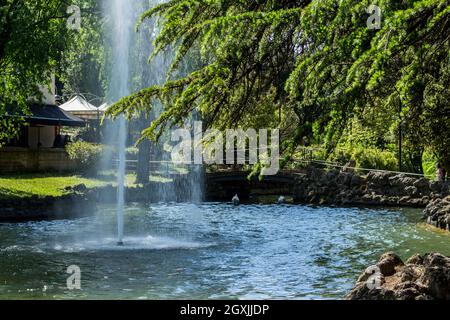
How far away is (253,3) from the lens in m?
8.57

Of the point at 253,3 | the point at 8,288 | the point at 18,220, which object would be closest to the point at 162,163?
the point at 18,220

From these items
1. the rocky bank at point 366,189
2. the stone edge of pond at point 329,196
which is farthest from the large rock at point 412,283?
the rocky bank at point 366,189

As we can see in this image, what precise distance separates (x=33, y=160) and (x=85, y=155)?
280cm

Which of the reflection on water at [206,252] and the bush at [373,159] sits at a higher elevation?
the bush at [373,159]

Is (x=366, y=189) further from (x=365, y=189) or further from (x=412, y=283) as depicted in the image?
(x=412, y=283)

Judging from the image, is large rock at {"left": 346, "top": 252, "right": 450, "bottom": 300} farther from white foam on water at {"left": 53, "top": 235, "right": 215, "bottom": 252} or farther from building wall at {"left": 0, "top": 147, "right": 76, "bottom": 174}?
building wall at {"left": 0, "top": 147, "right": 76, "bottom": 174}

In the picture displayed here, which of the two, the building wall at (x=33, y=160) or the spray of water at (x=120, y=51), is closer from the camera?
the spray of water at (x=120, y=51)

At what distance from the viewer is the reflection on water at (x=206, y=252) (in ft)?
39.2

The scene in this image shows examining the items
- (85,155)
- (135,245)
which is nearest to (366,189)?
(85,155)

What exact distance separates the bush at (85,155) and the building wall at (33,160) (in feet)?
1.43

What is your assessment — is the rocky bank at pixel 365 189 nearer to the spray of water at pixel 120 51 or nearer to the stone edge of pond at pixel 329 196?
the stone edge of pond at pixel 329 196

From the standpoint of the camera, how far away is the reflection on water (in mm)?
11953

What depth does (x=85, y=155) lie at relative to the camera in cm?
3388
